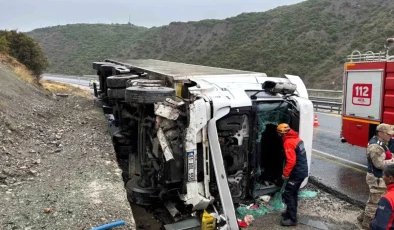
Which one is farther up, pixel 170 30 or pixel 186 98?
pixel 170 30

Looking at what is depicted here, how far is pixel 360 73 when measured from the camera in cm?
841

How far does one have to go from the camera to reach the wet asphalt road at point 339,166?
6.80 m

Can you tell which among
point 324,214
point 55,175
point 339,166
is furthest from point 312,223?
point 55,175

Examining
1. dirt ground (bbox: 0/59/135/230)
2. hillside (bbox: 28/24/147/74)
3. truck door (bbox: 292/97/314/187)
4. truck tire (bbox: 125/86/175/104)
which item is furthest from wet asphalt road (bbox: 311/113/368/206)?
hillside (bbox: 28/24/147/74)

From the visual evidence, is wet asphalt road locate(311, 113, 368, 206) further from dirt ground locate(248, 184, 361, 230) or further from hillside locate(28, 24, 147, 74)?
hillside locate(28, 24, 147, 74)

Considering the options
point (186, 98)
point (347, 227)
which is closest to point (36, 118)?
point (186, 98)

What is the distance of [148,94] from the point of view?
521 cm

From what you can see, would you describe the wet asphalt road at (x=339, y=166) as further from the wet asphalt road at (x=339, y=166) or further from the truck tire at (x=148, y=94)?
the truck tire at (x=148, y=94)

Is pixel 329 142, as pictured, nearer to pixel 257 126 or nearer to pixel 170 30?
pixel 257 126

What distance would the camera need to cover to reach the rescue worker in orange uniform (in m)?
5.29

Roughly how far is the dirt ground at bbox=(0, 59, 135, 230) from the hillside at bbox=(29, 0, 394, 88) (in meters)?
26.0

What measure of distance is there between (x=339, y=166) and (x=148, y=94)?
5.10 meters

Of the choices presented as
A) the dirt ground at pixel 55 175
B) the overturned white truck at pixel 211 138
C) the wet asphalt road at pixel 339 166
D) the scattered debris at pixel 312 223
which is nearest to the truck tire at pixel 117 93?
the overturned white truck at pixel 211 138

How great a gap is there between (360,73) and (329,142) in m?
3.13
